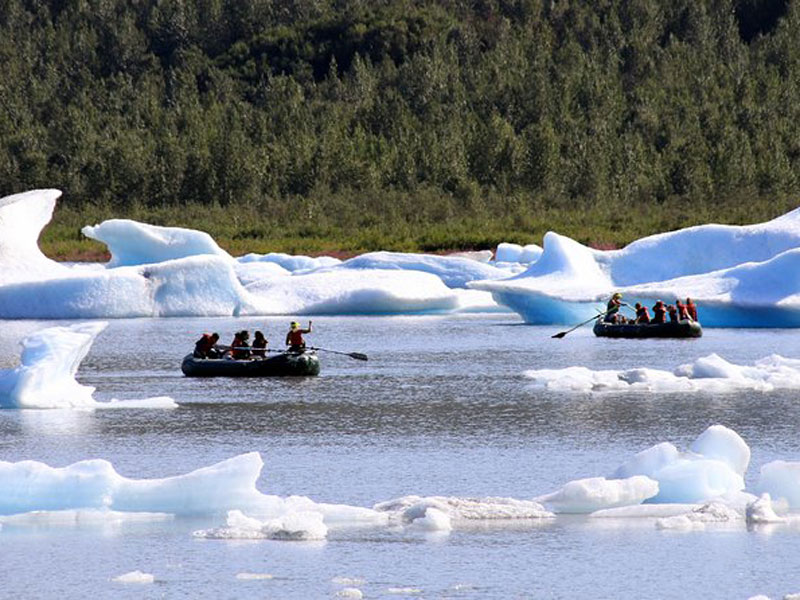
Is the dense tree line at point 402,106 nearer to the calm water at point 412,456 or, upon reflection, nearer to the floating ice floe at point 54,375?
the calm water at point 412,456

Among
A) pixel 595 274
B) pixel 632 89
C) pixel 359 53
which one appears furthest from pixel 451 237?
pixel 359 53

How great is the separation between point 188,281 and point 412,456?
82.5 ft

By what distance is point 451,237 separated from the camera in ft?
219

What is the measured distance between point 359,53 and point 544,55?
48.2 feet

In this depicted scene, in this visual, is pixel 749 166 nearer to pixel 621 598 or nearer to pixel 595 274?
pixel 595 274

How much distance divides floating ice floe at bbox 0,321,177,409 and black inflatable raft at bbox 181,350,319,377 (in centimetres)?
393

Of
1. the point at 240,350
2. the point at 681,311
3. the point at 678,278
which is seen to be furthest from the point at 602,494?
the point at 678,278

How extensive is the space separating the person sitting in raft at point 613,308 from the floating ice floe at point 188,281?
27.5 ft

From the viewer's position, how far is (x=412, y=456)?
1973 centimetres

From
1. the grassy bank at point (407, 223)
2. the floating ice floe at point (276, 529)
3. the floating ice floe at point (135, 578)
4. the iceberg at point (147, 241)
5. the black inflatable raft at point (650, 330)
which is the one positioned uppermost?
the grassy bank at point (407, 223)

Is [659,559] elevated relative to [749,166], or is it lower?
lower

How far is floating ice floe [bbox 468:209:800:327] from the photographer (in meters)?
37.8

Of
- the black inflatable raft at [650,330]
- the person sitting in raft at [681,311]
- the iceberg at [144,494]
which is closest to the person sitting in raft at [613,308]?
the black inflatable raft at [650,330]

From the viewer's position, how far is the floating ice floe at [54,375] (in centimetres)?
2267
